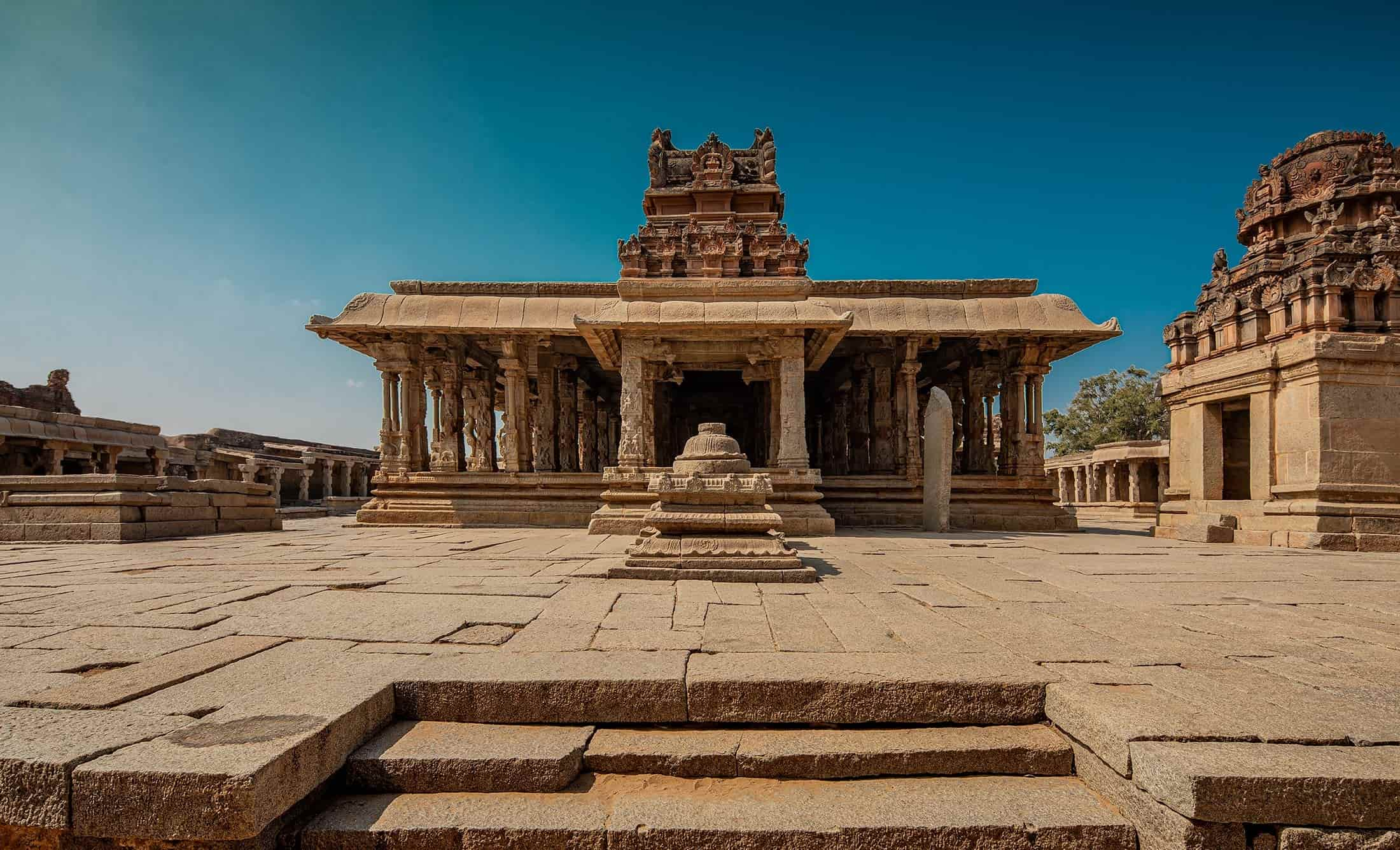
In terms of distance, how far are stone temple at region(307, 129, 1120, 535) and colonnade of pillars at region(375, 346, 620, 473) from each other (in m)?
0.04

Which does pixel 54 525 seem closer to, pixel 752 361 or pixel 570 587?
pixel 570 587

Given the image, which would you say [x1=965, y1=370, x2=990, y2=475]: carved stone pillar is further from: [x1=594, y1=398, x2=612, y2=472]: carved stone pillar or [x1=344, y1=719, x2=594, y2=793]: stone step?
[x1=344, y1=719, x2=594, y2=793]: stone step

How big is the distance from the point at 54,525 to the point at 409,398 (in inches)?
226

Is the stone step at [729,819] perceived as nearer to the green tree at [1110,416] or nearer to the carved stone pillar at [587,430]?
the carved stone pillar at [587,430]

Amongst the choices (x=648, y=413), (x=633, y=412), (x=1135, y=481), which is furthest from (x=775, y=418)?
(x=1135, y=481)

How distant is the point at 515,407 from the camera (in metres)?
12.7

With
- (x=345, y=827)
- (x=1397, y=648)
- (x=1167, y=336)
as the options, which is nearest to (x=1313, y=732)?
(x=1397, y=648)

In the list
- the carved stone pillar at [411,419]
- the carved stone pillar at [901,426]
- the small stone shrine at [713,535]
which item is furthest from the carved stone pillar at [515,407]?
the carved stone pillar at [901,426]

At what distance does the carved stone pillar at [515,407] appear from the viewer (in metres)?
12.4

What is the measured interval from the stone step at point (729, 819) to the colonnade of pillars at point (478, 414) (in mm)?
10725

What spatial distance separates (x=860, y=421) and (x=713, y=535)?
33.3 ft

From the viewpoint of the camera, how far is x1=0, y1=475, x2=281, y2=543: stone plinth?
8.19 metres

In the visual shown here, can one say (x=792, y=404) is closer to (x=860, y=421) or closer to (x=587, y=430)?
(x=860, y=421)

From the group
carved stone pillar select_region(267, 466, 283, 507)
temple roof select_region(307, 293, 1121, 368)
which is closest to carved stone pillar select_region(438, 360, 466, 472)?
temple roof select_region(307, 293, 1121, 368)
